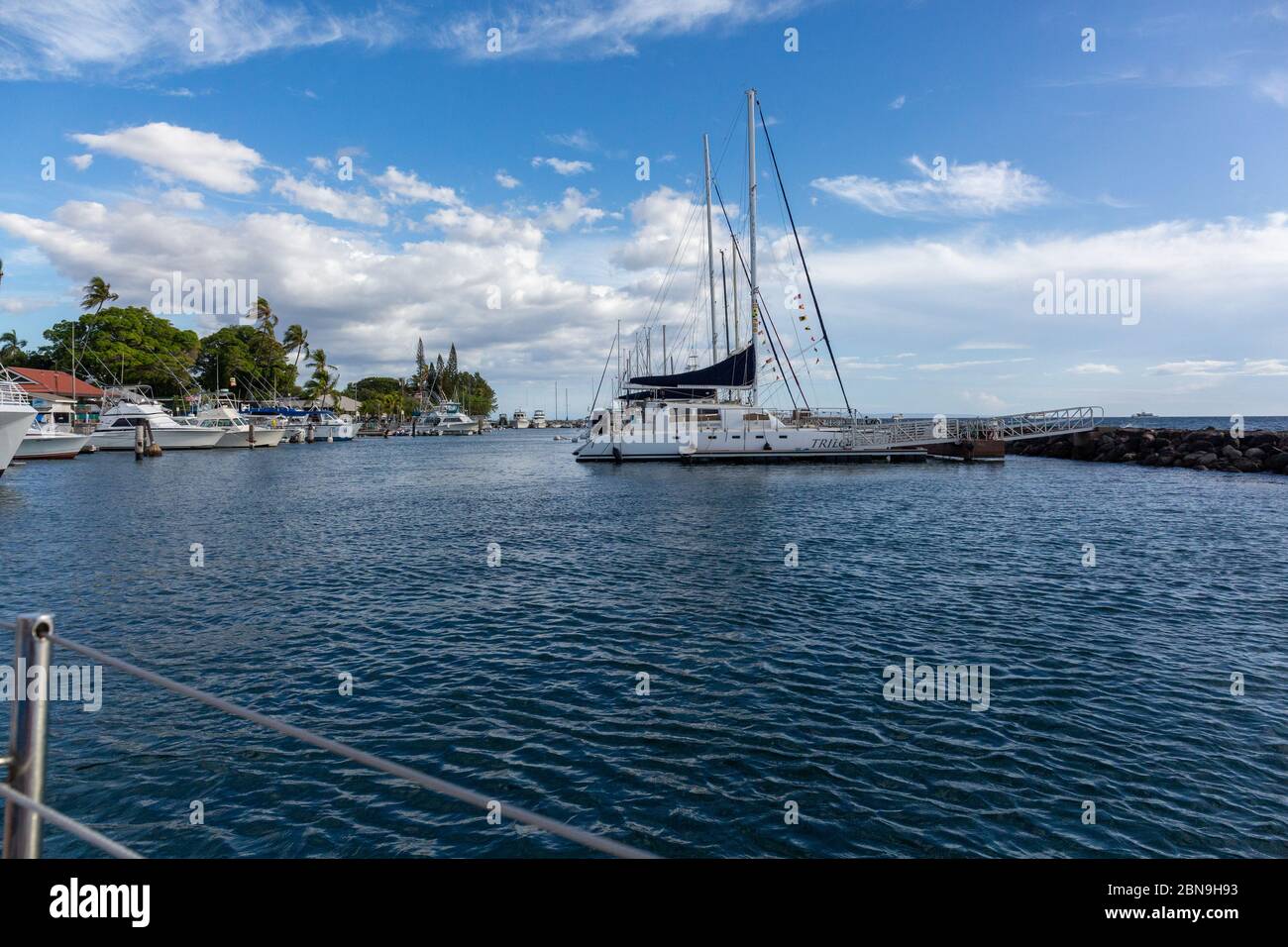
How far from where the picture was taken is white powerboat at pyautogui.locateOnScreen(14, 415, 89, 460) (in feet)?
199

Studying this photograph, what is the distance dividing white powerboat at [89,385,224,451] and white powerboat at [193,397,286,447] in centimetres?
157

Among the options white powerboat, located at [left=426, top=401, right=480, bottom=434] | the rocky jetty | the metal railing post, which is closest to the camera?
the metal railing post

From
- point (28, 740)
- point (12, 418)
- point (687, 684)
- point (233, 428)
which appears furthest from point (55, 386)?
point (28, 740)

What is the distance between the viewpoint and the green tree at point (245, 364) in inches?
4523

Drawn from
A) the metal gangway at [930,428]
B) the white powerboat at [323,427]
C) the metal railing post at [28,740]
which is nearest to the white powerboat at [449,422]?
the white powerboat at [323,427]

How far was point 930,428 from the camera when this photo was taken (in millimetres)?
62656

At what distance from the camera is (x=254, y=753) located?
966 centimetres

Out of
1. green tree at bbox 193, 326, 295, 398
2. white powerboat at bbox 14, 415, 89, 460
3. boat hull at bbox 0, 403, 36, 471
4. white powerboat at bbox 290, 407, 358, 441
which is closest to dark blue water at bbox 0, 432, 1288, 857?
boat hull at bbox 0, 403, 36, 471

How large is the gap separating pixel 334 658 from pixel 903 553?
1743 cm

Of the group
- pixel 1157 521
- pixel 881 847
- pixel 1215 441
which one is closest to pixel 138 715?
pixel 881 847

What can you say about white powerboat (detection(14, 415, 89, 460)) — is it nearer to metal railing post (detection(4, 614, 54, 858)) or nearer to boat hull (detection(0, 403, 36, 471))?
boat hull (detection(0, 403, 36, 471))

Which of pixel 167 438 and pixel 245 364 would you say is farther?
pixel 245 364

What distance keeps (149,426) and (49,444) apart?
1228 centimetres

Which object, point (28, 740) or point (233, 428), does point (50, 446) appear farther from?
point (28, 740)
